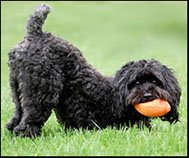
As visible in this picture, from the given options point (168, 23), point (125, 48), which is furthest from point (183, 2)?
point (125, 48)

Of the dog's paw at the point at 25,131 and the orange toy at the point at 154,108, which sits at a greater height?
the orange toy at the point at 154,108

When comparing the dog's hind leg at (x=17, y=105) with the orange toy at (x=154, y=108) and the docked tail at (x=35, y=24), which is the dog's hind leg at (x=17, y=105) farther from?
the orange toy at (x=154, y=108)

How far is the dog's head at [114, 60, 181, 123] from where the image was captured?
27.6ft

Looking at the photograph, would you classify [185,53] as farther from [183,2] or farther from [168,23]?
[183,2]

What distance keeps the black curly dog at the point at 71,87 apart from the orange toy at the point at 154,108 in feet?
0.24

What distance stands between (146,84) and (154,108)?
0.38 m

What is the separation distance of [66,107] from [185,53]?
58.8 feet

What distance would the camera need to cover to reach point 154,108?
838cm

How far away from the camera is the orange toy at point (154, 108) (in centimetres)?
834

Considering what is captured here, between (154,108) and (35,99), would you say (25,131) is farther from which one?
(154,108)

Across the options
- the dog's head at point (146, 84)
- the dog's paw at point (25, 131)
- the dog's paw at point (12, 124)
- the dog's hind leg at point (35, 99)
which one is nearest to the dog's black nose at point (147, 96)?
the dog's head at point (146, 84)

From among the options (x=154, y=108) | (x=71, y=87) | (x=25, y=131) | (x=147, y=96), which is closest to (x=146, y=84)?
(x=147, y=96)

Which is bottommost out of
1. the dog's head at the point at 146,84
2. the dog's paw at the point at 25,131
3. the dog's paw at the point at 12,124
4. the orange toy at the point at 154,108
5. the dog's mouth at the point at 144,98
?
the dog's paw at the point at 25,131

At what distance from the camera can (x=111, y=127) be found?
8.87 meters
